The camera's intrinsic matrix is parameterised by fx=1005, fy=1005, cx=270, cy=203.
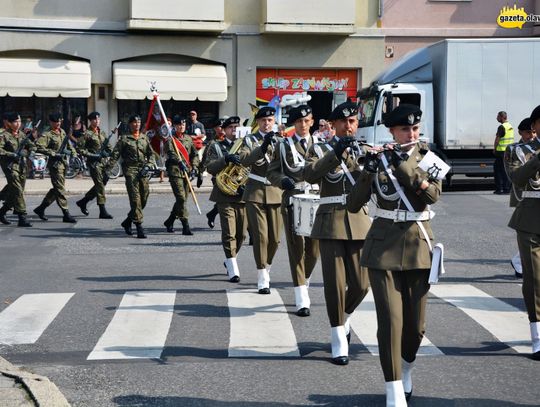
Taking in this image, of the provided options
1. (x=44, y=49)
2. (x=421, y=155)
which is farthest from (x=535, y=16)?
(x=421, y=155)

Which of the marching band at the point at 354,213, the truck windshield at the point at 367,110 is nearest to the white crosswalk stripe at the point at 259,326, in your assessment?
the marching band at the point at 354,213

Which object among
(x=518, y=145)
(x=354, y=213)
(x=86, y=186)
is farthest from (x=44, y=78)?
(x=354, y=213)

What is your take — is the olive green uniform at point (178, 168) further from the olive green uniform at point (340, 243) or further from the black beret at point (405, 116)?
the black beret at point (405, 116)

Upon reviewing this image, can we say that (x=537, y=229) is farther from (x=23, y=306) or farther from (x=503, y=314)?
(x=23, y=306)

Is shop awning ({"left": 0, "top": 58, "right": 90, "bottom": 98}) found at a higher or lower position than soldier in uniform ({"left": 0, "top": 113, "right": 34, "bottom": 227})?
higher

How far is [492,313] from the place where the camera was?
10047mm

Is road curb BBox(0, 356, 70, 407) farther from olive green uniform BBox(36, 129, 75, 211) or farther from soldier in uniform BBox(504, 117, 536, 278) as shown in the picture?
olive green uniform BBox(36, 129, 75, 211)

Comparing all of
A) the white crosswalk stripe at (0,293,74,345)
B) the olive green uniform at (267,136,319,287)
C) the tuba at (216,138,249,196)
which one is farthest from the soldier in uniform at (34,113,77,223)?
the olive green uniform at (267,136,319,287)

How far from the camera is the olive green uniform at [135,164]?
53.6 feet

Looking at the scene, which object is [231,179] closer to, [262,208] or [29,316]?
[262,208]

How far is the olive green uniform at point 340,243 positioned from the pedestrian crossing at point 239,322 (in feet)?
1.91

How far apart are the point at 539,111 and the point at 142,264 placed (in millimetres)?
6915

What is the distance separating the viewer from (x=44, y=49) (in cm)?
3050

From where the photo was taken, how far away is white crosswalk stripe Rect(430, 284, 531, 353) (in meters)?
8.88
